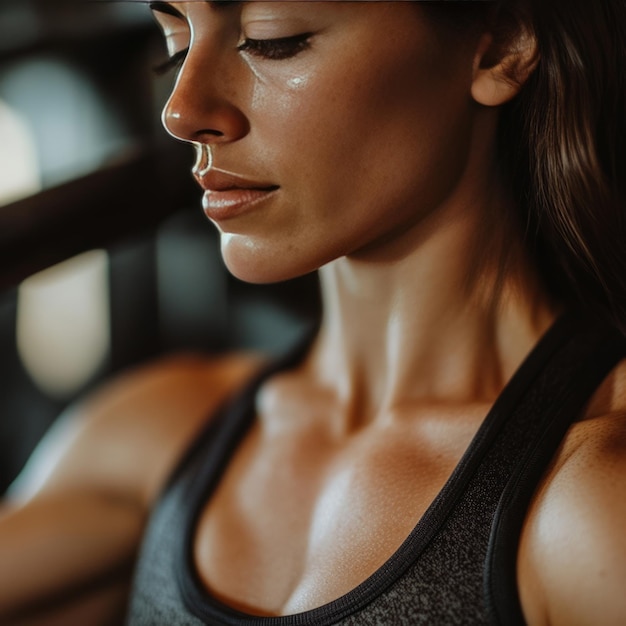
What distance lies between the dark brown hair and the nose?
163 millimetres

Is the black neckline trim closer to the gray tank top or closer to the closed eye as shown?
the gray tank top

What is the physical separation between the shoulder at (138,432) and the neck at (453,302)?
32 centimetres

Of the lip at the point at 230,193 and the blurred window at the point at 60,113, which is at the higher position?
the lip at the point at 230,193

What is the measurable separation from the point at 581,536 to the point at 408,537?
0.44ft

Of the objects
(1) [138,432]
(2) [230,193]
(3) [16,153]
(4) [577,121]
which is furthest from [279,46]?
(3) [16,153]

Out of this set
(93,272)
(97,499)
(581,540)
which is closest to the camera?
(581,540)

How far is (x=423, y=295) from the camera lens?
801mm

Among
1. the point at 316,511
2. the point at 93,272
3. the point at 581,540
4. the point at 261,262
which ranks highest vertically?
the point at 261,262

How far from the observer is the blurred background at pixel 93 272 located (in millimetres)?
1409

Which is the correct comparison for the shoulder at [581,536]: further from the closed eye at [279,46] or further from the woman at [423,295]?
the closed eye at [279,46]

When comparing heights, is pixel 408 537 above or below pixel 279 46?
below

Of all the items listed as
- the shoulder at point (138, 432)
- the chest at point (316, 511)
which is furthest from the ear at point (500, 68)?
the shoulder at point (138, 432)

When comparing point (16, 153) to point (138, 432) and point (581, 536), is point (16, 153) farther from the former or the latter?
point (581, 536)

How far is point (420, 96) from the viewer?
2.31 ft
